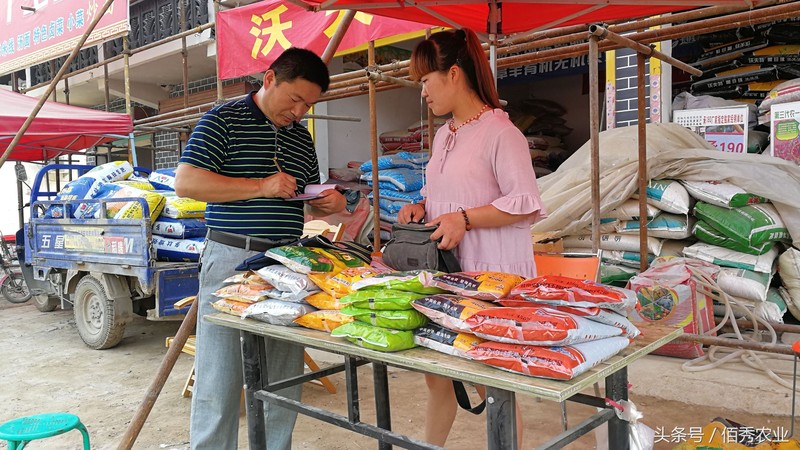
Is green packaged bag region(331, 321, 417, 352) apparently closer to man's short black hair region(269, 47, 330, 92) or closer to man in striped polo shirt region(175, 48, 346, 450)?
man in striped polo shirt region(175, 48, 346, 450)

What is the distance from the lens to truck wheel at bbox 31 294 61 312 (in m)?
7.37

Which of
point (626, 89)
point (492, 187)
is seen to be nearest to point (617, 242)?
point (626, 89)

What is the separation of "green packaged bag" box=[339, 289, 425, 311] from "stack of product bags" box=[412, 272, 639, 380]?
4cm

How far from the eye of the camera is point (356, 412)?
1.95 meters

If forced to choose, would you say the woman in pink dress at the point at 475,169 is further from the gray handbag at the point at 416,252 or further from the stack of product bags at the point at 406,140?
the stack of product bags at the point at 406,140

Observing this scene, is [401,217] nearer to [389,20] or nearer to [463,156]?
[463,156]

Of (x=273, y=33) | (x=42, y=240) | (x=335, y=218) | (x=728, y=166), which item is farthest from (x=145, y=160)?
(x=728, y=166)

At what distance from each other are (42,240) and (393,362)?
5804 mm

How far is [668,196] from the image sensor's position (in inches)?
165

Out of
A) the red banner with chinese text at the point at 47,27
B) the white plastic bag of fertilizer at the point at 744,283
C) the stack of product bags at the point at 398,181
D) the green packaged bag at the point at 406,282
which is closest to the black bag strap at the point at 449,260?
the green packaged bag at the point at 406,282

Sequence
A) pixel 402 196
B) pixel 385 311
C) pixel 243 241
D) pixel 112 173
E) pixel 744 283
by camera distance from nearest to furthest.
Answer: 1. pixel 385 311
2. pixel 243 241
3. pixel 744 283
4. pixel 112 173
5. pixel 402 196

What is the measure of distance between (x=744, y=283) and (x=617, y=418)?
270 centimetres

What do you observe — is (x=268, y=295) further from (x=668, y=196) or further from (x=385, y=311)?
(x=668, y=196)

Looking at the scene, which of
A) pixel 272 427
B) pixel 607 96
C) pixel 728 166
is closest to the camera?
pixel 272 427
